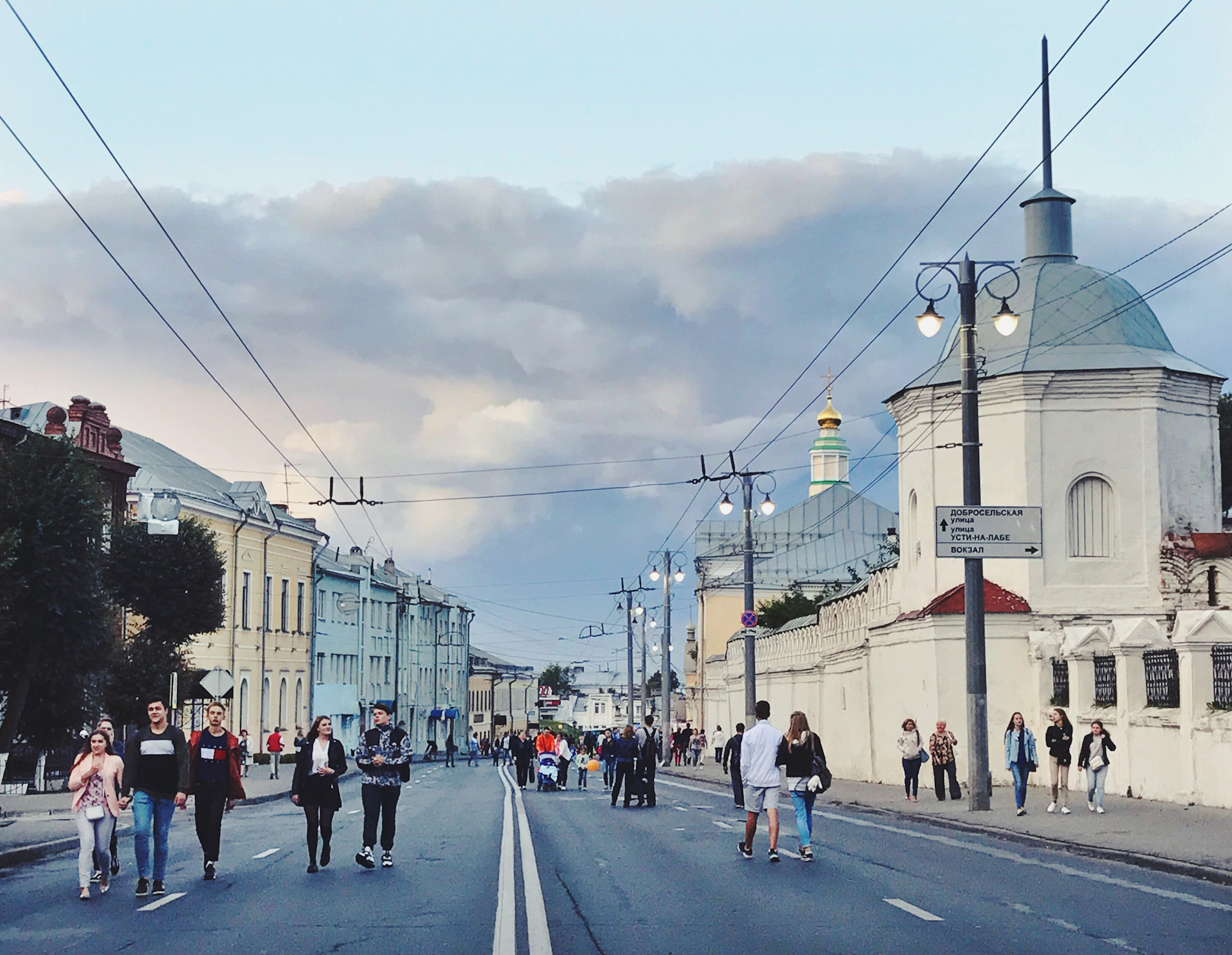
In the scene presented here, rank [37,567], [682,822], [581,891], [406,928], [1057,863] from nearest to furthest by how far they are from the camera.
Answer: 1. [406,928]
2. [581,891]
3. [1057,863]
4. [682,822]
5. [37,567]

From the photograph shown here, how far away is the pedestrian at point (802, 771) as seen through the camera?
17250mm

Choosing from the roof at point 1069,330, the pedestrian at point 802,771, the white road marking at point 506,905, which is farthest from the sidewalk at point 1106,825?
the roof at point 1069,330

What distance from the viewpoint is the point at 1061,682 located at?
33.5 m

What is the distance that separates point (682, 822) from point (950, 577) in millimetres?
16680

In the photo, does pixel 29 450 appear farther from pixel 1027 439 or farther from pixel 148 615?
pixel 1027 439

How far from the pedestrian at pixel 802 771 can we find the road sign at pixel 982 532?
7.35 metres

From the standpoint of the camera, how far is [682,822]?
24750mm

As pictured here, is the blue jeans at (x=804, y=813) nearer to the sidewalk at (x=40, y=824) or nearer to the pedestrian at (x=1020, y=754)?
the pedestrian at (x=1020, y=754)

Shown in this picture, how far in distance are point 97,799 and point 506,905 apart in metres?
4.42

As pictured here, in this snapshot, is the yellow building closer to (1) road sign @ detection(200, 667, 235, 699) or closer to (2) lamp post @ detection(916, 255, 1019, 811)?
(1) road sign @ detection(200, 667, 235, 699)

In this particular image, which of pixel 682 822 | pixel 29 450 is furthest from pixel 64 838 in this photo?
pixel 29 450

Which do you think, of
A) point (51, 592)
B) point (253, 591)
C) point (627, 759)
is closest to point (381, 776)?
point (627, 759)

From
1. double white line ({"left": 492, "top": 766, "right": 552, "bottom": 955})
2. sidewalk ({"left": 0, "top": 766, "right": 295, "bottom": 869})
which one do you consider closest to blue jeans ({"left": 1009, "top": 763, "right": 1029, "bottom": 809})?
double white line ({"left": 492, "top": 766, "right": 552, "bottom": 955})

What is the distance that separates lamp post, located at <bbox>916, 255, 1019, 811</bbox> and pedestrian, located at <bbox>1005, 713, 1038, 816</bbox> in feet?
1.62
